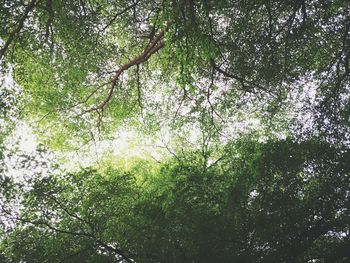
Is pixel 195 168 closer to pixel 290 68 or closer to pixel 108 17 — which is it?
pixel 290 68

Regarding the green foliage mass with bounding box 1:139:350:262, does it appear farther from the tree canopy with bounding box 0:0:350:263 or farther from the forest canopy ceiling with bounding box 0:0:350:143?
the forest canopy ceiling with bounding box 0:0:350:143

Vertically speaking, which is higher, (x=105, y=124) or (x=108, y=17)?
(x=108, y=17)

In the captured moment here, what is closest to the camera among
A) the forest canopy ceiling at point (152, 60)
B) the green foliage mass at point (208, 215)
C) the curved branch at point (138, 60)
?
the green foliage mass at point (208, 215)

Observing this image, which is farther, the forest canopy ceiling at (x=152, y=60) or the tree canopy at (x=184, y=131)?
the forest canopy ceiling at (x=152, y=60)

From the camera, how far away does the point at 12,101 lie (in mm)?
12336

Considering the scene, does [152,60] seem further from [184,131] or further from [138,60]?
[184,131]

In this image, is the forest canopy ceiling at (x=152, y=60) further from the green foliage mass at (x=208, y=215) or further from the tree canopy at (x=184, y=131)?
the green foliage mass at (x=208, y=215)

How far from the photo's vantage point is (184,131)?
13.7 metres

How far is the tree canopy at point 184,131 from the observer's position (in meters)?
7.66

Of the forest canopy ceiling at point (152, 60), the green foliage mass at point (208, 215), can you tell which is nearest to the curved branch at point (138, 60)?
the forest canopy ceiling at point (152, 60)

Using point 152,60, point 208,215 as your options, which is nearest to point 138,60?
point 152,60

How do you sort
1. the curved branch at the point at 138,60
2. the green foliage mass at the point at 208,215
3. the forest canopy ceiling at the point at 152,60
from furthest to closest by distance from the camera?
the curved branch at the point at 138,60 < the forest canopy ceiling at the point at 152,60 < the green foliage mass at the point at 208,215

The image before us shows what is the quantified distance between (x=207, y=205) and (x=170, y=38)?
3.87 metres

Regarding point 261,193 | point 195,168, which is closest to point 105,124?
point 195,168
